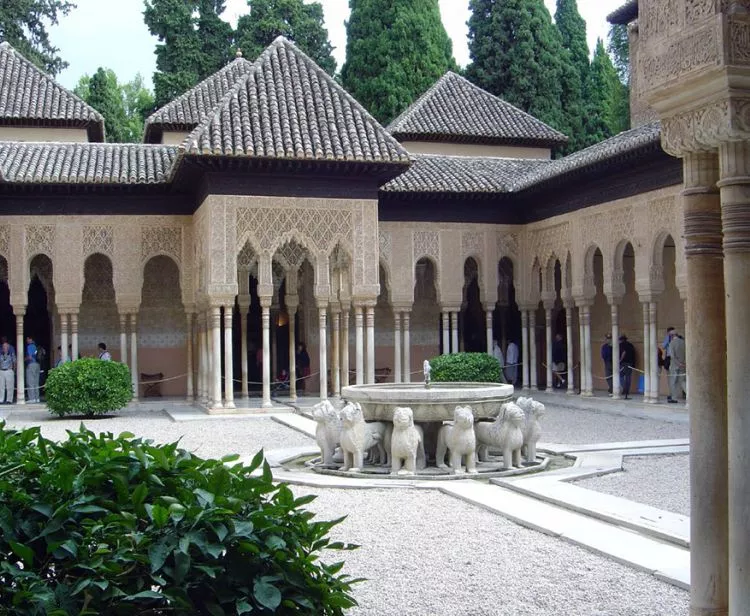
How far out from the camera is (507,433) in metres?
10.4

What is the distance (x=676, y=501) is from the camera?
8.55 metres

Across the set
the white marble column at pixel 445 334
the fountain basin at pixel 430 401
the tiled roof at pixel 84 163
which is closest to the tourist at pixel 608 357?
the white marble column at pixel 445 334

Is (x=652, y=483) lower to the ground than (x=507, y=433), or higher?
lower

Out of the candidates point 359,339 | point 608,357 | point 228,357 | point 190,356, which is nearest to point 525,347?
point 608,357

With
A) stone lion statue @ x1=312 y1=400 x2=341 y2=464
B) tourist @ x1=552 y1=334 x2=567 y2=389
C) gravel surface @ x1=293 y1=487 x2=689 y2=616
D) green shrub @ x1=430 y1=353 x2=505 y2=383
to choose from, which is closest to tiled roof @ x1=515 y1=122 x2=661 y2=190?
tourist @ x1=552 y1=334 x2=567 y2=389

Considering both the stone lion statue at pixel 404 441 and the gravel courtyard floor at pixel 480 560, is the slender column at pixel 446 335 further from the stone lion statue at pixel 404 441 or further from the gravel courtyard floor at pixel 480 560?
the stone lion statue at pixel 404 441

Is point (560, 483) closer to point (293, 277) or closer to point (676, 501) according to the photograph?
point (676, 501)

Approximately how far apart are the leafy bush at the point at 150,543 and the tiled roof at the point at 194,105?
932 inches

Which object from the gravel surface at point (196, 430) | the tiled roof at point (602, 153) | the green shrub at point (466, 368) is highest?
the tiled roof at point (602, 153)

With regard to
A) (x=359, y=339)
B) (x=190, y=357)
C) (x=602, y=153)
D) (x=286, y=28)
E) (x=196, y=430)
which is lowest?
(x=196, y=430)

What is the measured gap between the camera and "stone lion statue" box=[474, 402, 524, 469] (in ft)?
34.0

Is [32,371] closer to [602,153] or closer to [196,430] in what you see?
[196,430]

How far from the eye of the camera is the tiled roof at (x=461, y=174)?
23.0 meters

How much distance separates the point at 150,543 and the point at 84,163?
20048 mm
